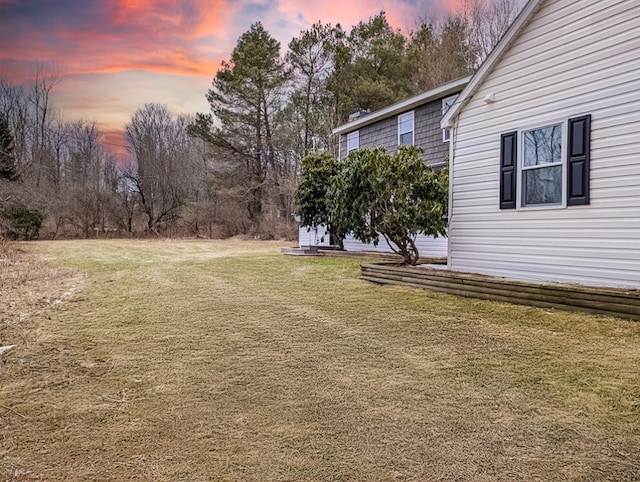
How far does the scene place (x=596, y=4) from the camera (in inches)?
210

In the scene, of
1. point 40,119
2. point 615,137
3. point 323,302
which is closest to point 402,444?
point 323,302

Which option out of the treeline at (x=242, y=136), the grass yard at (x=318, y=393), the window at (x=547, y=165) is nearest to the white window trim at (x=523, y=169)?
the window at (x=547, y=165)

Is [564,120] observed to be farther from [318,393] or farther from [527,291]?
[318,393]

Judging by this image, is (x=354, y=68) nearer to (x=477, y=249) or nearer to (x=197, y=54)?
(x=197, y=54)

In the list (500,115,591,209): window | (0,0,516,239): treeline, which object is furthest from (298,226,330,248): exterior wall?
(500,115,591,209): window

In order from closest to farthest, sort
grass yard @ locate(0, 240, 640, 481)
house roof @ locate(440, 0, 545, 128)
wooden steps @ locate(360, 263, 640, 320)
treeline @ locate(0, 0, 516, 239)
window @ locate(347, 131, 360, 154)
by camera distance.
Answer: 1. grass yard @ locate(0, 240, 640, 481)
2. wooden steps @ locate(360, 263, 640, 320)
3. house roof @ locate(440, 0, 545, 128)
4. window @ locate(347, 131, 360, 154)
5. treeline @ locate(0, 0, 516, 239)

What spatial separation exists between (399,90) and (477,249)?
1759cm

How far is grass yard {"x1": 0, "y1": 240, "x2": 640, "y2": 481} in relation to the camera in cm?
190

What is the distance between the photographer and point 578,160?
5371 mm

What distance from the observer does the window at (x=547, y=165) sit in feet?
17.6

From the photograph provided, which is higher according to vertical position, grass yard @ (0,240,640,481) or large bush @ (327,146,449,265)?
large bush @ (327,146,449,265)

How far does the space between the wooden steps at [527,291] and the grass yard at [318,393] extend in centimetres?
29

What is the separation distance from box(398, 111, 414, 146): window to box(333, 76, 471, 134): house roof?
0.71 feet

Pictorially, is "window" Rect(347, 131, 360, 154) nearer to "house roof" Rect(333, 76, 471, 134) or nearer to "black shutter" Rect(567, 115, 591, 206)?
"house roof" Rect(333, 76, 471, 134)
